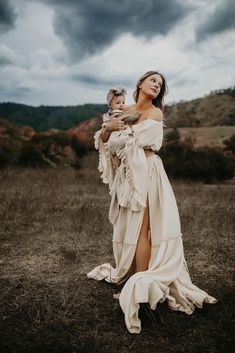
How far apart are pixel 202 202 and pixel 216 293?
18.0 ft

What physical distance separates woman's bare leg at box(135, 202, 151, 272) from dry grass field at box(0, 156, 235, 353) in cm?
40

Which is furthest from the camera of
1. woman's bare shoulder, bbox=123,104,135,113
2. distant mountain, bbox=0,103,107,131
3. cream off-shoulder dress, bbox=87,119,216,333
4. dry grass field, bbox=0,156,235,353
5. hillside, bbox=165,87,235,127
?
distant mountain, bbox=0,103,107,131

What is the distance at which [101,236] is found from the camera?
6.50m

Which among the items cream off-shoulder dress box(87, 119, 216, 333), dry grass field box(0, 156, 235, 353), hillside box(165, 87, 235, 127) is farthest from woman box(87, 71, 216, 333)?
hillside box(165, 87, 235, 127)

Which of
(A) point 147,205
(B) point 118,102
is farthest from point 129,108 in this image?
(A) point 147,205

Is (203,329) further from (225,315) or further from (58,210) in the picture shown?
(58,210)

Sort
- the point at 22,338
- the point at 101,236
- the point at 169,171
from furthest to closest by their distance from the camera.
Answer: the point at 169,171
the point at 101,236
the point at 22,338

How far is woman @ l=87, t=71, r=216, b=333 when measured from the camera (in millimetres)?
3559

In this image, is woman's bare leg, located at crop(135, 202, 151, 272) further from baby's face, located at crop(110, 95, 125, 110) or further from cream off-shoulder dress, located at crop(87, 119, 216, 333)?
baby's face, located at crop(110, 95, 125, 110)

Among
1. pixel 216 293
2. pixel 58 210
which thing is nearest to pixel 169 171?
pixel 58 210

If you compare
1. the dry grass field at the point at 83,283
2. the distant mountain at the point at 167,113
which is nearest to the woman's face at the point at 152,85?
the dry grass field at the point at 83,283

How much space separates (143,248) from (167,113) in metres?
39.8

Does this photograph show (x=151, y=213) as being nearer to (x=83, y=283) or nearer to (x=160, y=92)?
(x=160, y=92)

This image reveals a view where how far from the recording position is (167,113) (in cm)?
4253
